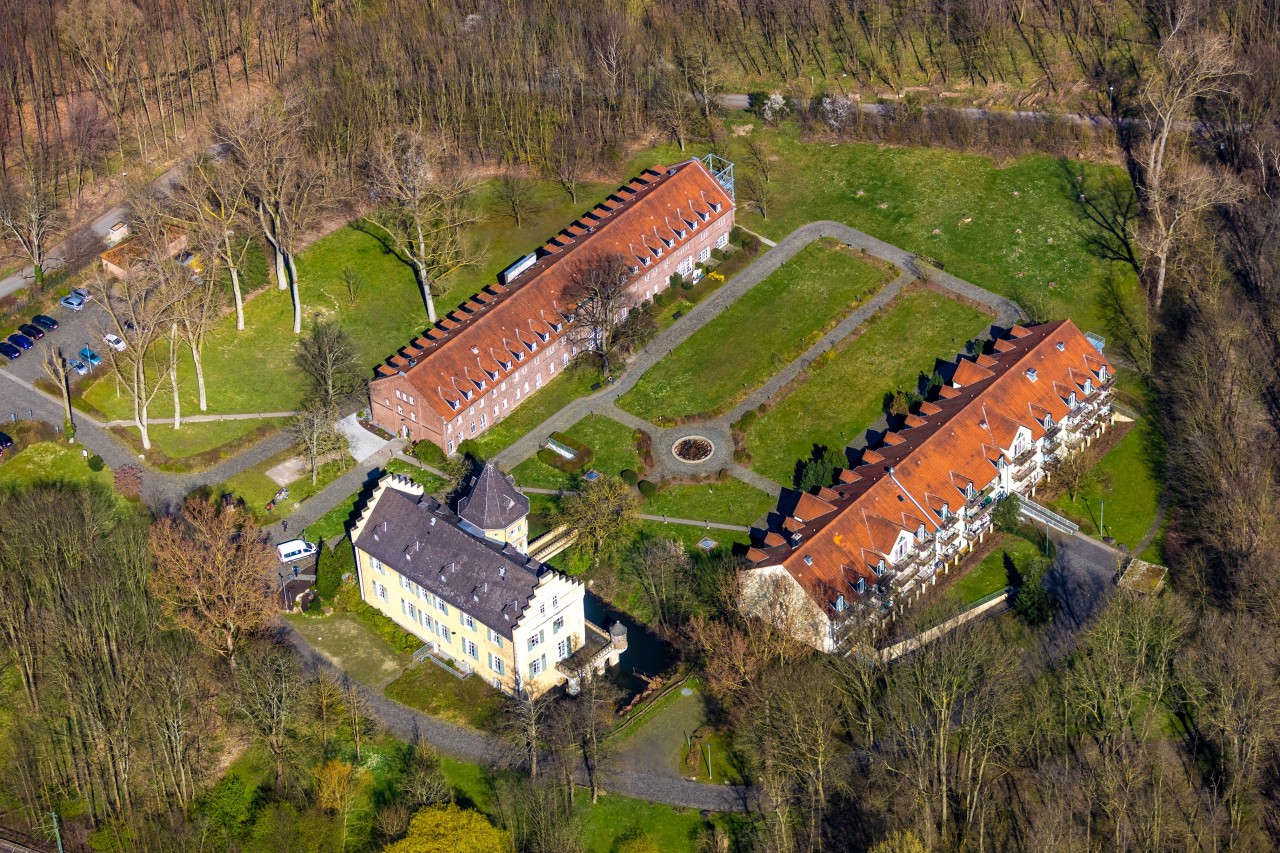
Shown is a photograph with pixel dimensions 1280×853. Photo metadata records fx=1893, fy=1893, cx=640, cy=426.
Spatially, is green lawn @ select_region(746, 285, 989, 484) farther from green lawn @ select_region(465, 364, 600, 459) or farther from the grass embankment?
the grass embankment

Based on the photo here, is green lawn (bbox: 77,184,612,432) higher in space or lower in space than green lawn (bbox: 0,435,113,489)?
higher

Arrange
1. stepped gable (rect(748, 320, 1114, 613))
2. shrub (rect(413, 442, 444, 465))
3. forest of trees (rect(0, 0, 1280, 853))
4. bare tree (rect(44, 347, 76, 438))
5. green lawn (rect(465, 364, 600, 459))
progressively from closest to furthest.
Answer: forest of trees (rect(0, 0, 1280, 853))
stepped gable (rect(748, 320, 1114, 613))
shrub (rect(413, 442, 444, 465))
green lawn (rect(465, 364, 600, 459))
bare tree (rect(44, 347, 76, 438))

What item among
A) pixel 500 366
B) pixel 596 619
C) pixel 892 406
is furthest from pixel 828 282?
pixel 596 619

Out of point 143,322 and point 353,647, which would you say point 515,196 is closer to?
point 143,322

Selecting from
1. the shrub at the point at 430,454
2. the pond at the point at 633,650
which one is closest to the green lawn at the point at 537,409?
the shrub at the point at 430,454

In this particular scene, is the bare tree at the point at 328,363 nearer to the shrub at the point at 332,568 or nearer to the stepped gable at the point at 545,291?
the stepped gable at the point at 545,291

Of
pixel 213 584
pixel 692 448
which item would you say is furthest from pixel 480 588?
pixel 692 448

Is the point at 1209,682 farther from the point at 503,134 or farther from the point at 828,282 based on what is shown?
the point at 503,134

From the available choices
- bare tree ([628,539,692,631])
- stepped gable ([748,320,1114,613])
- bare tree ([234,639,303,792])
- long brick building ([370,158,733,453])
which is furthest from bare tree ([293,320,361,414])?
stepped gable ([748,320,1114,613])
